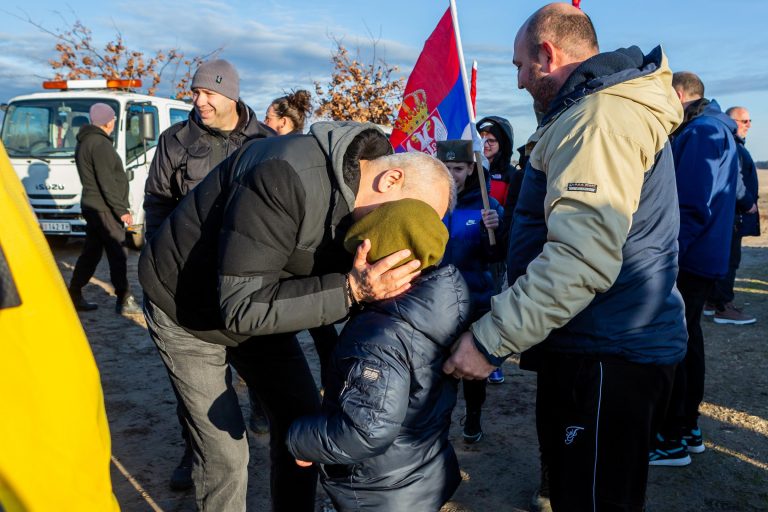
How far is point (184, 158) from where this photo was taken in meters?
3.60

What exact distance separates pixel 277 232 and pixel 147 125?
27.4ft

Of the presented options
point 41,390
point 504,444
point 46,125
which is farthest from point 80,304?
point 41,390

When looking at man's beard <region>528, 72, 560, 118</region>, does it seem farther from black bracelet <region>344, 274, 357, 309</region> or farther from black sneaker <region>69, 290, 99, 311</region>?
black sneaker <region>69, 290, 99, 311</region>

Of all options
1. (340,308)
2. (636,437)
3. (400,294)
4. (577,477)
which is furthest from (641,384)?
(340,308)

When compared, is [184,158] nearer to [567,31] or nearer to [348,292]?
[348,292]

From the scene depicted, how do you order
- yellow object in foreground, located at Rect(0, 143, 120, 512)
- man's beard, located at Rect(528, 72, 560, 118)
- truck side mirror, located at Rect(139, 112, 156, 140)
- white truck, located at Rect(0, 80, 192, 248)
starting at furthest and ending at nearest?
white truck, located at Rect(0, 80, 192, 248) → truck side mirror, located at Rect(139, 112, 156, 140) → man's beard, located at Rect(528, 72, 560, 118) → yellow object in foreground, located at Rect(0, 143, 120, 512)

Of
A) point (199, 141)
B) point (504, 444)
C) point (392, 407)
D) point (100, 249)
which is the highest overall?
point (199, 141)

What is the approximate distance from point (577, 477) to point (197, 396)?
55.0 inches

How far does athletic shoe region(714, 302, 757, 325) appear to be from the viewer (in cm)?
699

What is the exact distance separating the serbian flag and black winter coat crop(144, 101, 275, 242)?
111cm

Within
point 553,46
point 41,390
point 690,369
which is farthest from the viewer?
point 690,369

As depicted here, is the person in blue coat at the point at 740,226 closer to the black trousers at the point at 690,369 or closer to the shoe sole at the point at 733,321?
the shoe sole at the point at 733,321

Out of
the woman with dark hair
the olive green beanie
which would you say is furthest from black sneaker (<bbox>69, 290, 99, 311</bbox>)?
the olive green beanie

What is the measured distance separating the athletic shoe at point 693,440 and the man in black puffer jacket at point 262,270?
2444mm
